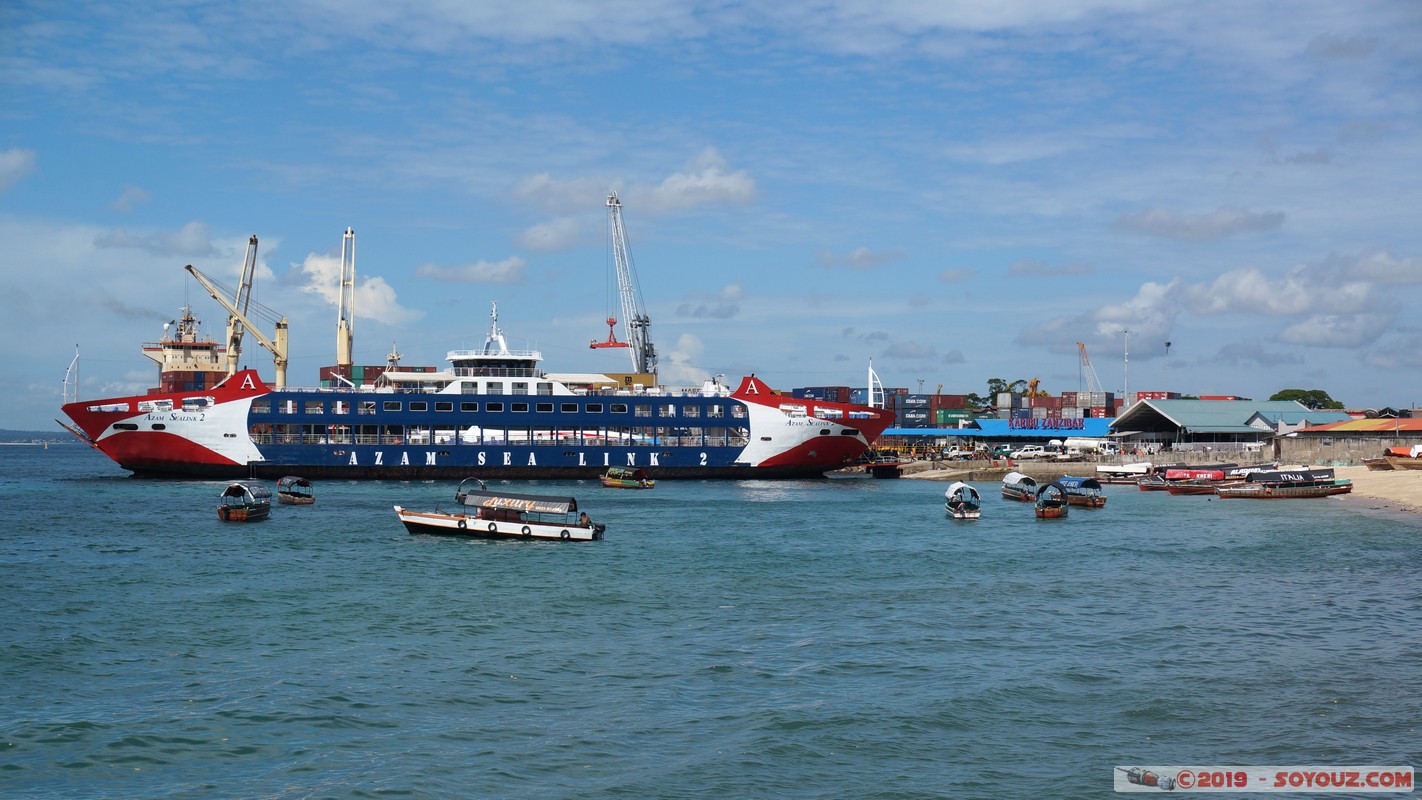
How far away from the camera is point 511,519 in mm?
51906

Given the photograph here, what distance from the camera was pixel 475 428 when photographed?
95.2m

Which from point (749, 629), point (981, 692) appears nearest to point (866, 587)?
point (749, 629)

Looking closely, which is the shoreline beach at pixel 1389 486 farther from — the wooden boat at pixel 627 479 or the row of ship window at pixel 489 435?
the wooden boat at pixel 627 479

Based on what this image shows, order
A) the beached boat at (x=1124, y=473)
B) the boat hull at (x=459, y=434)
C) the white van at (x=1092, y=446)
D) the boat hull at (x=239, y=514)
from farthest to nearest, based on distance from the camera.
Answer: the white van at (x=1092, y=446), the beached boat at (x=1124, y=473), the boat hull at (x=459, y=434), the boat hull at (x=239, y=514)

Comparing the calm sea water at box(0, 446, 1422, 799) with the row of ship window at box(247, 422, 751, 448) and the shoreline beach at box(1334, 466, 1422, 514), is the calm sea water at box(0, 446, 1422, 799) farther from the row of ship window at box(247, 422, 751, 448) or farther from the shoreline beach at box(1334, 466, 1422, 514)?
the row of ship window at box(247, 422, 751, 448)

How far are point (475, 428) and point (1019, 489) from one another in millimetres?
43187

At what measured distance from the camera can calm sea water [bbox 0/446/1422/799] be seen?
64.4 feet

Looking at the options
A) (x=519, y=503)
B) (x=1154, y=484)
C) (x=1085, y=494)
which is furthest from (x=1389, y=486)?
(x=519, y=503)

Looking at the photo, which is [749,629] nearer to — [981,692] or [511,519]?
[981,692]

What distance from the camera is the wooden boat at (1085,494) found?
75.2 m

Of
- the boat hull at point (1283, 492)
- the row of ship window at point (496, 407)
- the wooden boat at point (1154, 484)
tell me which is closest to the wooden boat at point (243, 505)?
the row of ship window at point (496, 407)

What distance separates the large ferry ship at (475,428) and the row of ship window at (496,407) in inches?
3.3

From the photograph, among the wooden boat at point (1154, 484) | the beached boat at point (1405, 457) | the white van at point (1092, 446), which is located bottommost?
the wooden boat at point (1154, 484)

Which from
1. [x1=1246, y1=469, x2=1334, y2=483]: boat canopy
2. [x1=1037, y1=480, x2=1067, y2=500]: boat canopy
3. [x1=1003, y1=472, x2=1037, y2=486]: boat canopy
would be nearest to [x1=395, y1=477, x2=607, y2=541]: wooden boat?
[x1=1037, y1=480, x2=1067, y2=500]: boat canopy
